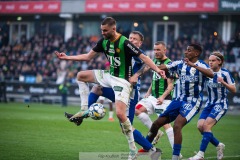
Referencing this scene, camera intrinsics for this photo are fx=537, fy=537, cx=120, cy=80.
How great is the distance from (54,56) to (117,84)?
100.0 feet

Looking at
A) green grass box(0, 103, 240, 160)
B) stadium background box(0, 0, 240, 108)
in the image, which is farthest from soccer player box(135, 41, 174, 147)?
stadium background box(0, 0, 240, 108)

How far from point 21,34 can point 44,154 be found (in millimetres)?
36141

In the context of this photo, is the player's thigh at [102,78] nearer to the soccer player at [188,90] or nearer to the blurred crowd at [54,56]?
the soccer player at [188,90]

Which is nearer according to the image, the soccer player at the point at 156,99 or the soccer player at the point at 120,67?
the soccer player at the point at 120,67

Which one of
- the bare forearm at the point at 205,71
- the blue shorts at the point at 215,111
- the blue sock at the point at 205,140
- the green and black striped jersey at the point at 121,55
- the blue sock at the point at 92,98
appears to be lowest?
the blue sock at the point at 205,140

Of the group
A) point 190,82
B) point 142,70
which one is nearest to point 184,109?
point 190,82

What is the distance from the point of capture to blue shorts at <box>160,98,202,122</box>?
11078mm

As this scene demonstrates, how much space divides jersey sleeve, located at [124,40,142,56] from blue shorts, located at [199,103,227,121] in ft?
8.53

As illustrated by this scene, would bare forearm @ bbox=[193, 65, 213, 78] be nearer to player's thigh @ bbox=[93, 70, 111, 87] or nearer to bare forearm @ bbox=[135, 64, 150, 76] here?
bare forearm @ bbox=[135, 64, 150, 76]

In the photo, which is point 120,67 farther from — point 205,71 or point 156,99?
point 156,99

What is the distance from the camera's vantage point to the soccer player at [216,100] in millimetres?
11805

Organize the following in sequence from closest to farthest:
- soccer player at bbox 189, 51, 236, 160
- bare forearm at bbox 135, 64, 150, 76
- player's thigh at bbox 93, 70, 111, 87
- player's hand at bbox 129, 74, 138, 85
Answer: player's hand at bbox 129, 74, 138, 85 → player's thigh at bbox 93, 70, 111, 87 → bare forearm at bbox 135, 64, 150, 76 → soccer player at bbox 189, 51, 236, 160

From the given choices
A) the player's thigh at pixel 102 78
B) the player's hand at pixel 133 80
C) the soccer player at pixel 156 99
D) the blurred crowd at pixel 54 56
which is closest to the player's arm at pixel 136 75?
the player's hand at pixel 133 80

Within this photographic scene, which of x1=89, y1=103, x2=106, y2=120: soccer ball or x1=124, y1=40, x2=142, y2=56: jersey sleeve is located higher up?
x1=124, y1=40, x2=142, y2=56: jersey sleeve
